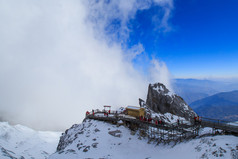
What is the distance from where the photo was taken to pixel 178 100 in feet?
218

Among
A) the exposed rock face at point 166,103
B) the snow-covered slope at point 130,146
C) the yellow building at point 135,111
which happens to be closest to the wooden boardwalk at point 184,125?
the snow-covered slope at point 130,146

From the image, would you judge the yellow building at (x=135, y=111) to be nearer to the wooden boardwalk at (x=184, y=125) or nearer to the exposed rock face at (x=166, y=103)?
the wooden boardwalk at (x=184, y=125)

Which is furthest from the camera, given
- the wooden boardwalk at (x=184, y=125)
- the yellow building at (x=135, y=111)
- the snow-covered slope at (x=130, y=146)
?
the yellow building at (x=135, y=111)

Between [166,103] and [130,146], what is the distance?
40.6 m

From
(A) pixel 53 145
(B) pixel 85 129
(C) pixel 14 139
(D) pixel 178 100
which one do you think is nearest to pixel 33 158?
(A) pixel 53 145

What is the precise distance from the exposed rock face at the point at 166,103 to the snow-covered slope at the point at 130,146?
34.8 meters

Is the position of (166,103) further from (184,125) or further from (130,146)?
(130,146)

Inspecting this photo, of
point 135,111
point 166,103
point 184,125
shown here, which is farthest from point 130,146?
point 166,103

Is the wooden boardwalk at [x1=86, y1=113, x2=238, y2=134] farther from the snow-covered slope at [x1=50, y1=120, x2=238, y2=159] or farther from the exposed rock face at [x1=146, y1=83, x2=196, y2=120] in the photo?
the exposed rock face at [x1=146, y1=83, x2=196, y2=120]

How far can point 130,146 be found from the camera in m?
29.0

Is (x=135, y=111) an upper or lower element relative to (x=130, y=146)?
→ upper

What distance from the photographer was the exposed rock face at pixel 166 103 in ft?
201

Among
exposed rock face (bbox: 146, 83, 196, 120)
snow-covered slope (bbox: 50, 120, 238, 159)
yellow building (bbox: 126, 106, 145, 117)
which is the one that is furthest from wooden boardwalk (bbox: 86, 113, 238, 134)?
exposed rock face (bbox: 146, 83, 196, 120)

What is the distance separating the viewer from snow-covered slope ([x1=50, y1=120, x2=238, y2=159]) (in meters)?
18.3
